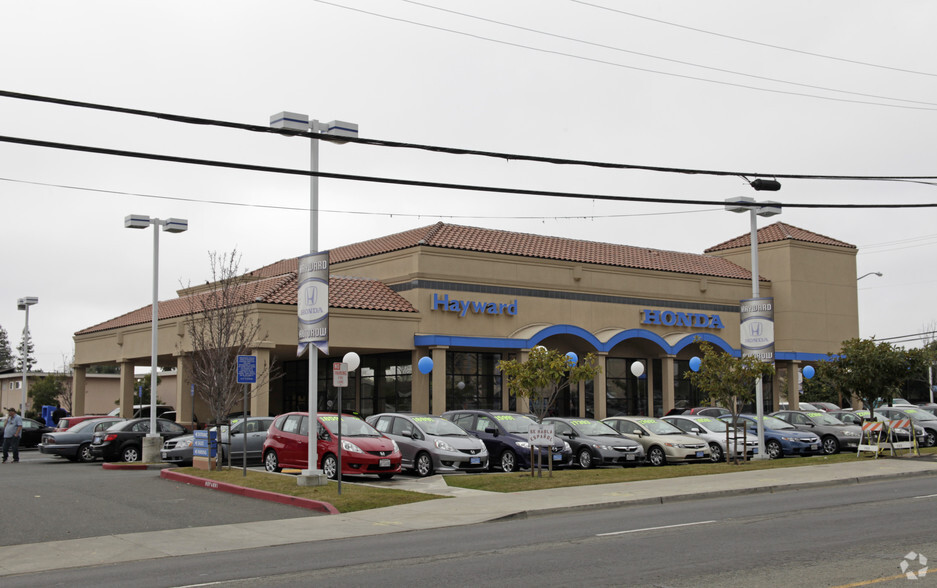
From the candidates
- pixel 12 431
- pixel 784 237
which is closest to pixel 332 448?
pixel 12 431

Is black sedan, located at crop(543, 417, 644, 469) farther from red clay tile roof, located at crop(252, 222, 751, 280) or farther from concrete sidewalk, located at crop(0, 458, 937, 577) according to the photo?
red clay tile roof, located at crop(252, 222, 751, 280)

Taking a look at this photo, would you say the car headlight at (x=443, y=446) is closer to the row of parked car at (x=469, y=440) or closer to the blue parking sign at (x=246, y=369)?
the row of parked car at (x=469, y=440)

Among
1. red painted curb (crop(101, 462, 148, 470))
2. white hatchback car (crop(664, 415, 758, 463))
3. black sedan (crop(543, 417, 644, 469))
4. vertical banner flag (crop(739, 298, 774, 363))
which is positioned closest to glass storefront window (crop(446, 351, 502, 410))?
white hatchback car (crop(664, 415, 758, 463))

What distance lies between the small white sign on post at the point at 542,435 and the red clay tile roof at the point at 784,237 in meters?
28.4

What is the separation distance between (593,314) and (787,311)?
38.6 ft

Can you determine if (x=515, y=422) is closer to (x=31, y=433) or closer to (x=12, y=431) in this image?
(x=12, y=431)

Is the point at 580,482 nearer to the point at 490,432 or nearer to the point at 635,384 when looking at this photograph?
the point at 490,432

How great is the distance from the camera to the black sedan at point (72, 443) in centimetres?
2914

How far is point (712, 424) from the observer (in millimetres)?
27672

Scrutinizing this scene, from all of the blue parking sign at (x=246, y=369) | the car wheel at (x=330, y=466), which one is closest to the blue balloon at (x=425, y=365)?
the car wheel at (x=330, y=466)

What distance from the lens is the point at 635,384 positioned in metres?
40.9

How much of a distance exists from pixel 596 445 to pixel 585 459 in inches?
19.1

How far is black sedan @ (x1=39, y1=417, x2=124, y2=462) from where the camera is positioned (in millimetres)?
29141

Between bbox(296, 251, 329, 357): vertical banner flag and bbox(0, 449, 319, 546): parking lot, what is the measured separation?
135 inches
